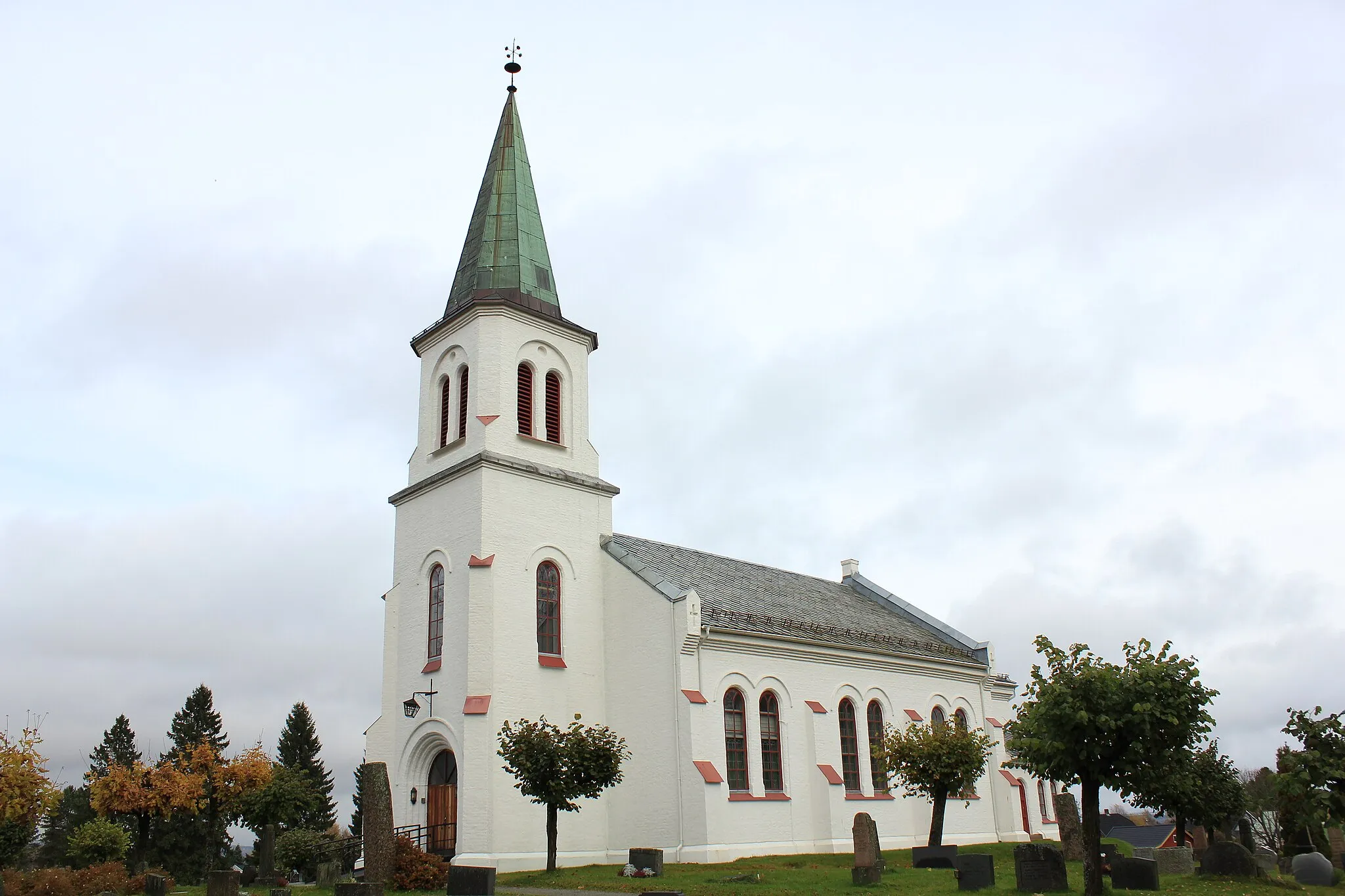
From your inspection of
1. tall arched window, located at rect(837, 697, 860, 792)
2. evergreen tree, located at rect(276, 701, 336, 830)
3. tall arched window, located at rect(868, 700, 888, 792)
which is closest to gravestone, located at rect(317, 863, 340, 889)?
tall arched window, located at rect(837, 697, 860, 792)

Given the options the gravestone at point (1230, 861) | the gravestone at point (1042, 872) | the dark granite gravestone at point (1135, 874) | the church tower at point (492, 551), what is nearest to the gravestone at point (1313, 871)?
the gravestone at point (1230, 861)

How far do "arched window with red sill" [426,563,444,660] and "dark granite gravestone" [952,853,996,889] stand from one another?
50.7 feet

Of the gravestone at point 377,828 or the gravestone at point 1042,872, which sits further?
the gravestone at point 377,828

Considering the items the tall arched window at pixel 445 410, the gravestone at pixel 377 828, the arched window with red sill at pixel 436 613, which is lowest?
the gravestone at pixel 377 828

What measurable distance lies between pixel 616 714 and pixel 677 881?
841 centimetres

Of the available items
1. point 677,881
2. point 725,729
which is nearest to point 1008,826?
point 725,729

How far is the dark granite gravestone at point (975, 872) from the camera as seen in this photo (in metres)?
21.0

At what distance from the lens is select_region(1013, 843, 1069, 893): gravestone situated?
2031 centimetres

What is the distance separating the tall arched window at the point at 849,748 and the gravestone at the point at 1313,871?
1292cm

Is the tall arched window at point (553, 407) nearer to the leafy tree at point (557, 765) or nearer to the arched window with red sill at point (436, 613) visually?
the arched window with red sill at point (436, 613)

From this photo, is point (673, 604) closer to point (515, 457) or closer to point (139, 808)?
point (515, 457)

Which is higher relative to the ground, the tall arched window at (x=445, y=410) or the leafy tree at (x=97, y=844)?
the tall arched window at (x=445, y=410)

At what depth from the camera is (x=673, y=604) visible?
98.1 feet

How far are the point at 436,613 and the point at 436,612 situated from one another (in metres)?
0.02
